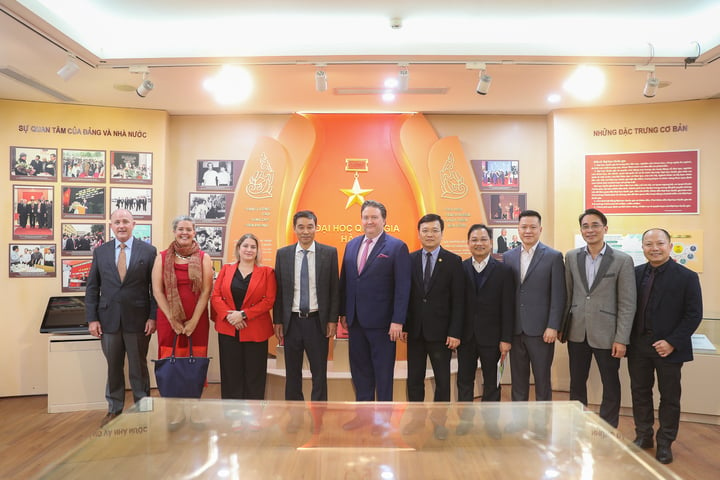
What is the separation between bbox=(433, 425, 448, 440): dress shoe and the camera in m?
1.82

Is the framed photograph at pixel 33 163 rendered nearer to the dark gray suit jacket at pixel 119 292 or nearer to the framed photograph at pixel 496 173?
the dark gray suit jacket at pixel 119 292

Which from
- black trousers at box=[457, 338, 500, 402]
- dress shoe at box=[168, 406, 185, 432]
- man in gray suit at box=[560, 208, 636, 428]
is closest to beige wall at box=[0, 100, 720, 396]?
man in gray suit at box=[560, 208, 636, 428]

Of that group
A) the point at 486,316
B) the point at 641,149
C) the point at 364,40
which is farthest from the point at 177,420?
the point at 641,149

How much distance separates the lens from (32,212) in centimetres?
519

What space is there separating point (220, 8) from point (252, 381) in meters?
2.81

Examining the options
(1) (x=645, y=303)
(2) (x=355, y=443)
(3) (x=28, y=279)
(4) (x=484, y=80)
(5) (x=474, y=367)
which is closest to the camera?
(2) (x=355, y=443)

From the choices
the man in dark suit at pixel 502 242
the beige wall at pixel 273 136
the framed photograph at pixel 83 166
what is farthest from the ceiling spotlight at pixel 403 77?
the framed photograph at pixel 83 166

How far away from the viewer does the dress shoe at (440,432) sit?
1818 mm

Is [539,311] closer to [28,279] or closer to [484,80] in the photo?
[484,80]

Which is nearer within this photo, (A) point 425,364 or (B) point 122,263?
(A) point 425,364

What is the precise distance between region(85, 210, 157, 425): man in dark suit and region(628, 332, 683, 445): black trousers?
380 cm

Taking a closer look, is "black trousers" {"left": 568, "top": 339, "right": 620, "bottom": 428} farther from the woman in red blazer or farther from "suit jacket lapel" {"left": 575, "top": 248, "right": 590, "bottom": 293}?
the woman in red blazer

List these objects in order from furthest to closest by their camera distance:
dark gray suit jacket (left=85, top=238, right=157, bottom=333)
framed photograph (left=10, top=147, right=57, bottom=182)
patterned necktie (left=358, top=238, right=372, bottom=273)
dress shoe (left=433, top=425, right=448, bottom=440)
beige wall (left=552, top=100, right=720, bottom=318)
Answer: framed photograph (left=10, top=147, right=57, bottom=182) < beige wall (left=552, top=100, right=720, bottom=318) < dark gray suit jacket (left=85, top=238, right=157, bottom=333) < patterned necktie (left=358, top=238, right=372, bottom=273) < dress shoe (left=433, top=425, right=448, bottom=440)

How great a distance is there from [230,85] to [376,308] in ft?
8.17
